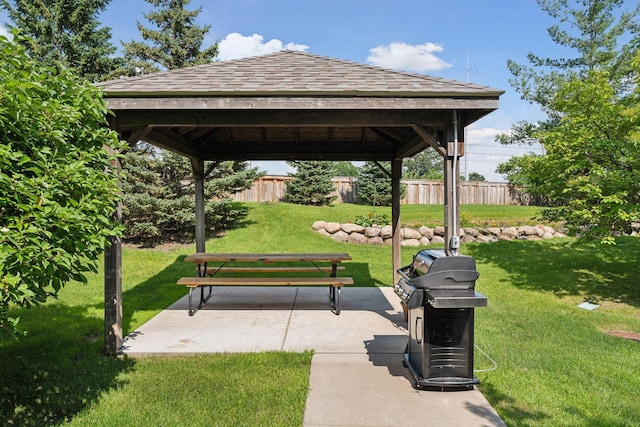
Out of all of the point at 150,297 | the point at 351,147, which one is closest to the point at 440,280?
the point at 351,147

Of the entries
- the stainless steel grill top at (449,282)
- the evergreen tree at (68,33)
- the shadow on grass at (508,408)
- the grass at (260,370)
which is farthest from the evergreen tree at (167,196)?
the shadow on grass at (508,408)

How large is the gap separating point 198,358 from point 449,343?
8.12 feet

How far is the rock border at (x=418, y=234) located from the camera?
12484 millimetres

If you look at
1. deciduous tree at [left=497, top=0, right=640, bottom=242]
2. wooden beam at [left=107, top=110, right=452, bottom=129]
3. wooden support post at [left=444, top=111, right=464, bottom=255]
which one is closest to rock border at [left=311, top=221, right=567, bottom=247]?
deciduous tree at [left=497, top=0, right=640, bottom=242]

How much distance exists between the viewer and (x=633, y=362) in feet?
13.5

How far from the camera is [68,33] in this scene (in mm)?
13938

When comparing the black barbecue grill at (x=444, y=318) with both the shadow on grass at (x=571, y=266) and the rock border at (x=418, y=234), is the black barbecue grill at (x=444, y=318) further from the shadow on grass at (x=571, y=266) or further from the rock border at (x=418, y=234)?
the rock border at (x=418, y=234)

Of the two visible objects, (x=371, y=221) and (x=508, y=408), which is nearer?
(x=508, y=408)

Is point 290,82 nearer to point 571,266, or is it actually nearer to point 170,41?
point 571,266

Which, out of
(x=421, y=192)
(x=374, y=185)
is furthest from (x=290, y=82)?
(x=421, y=192)

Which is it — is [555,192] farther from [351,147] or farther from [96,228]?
[96,228]

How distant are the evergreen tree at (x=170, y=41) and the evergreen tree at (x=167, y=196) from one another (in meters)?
3.29

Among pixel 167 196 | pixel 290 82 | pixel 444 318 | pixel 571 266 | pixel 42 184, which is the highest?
pixel 290 82

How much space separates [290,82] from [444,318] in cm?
294
